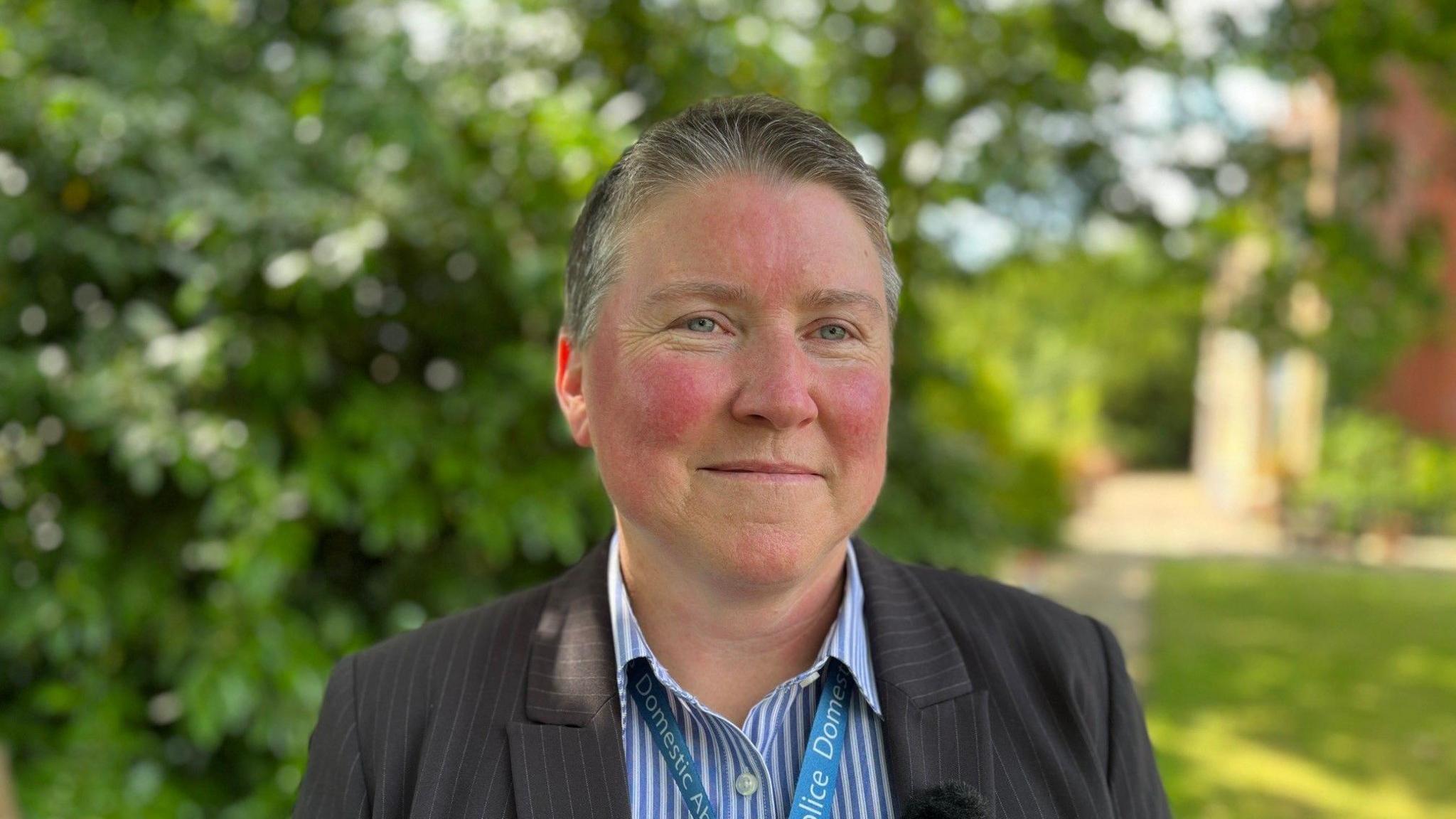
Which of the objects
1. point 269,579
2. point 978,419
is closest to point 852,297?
point 269,579

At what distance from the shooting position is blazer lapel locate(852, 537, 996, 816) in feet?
5.39

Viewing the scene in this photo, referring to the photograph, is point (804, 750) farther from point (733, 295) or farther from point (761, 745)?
point (733, 295)

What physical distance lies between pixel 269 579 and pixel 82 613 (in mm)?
557

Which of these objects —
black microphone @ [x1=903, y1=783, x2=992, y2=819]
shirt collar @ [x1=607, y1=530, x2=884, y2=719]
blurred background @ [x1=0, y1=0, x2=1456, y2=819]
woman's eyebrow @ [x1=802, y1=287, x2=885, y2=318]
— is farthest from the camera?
blurred background @ [x1=0, y1=0, x2=1456, y2=819]

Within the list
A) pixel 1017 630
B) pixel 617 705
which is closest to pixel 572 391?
pixel 617 705

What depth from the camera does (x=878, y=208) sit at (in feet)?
A: 5.61

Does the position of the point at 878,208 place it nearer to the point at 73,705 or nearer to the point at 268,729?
the point at 268,729

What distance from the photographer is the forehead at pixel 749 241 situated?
1.55m

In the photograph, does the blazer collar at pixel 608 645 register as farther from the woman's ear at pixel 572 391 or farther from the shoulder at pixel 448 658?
the woman's ear at pixel 572 391

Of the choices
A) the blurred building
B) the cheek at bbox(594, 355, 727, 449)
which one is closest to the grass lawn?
the cheek at bbox(594, 355, 727, 449)

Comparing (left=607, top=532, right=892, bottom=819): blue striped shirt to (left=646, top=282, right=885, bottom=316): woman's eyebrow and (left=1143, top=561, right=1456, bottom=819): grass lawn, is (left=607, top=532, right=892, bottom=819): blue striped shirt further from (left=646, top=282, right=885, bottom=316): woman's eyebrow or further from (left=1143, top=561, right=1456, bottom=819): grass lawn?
(left=1143, top=561, right=1456, bottom=819): grass lawn

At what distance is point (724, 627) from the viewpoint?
1.69 metres

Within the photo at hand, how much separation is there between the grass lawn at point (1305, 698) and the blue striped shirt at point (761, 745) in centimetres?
524

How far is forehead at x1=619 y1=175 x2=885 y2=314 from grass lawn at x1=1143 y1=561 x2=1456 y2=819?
558cm
